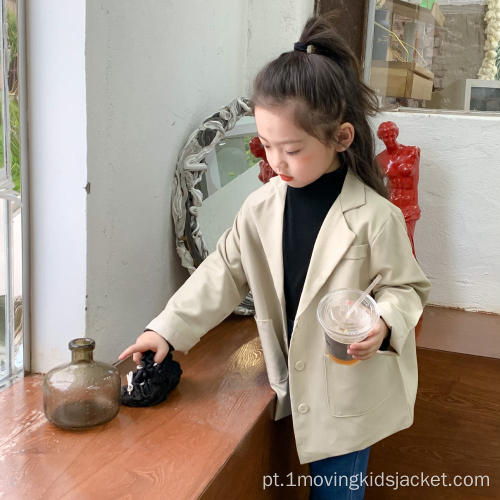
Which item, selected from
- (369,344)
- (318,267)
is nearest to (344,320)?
(369,344)

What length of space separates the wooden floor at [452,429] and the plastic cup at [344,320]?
555 mm

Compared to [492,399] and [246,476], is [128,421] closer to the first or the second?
[246,476]

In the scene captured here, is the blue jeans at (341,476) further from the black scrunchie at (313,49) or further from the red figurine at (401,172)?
the black scrunchie at (313,49)

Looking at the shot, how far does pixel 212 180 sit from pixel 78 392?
76cm

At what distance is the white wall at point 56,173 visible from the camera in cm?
113

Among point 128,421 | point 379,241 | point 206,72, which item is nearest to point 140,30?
point 206,72

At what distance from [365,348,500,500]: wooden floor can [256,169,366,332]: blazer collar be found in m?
0.52

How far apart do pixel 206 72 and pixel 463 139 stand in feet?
2.58

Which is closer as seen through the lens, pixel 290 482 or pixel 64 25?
pixel 64 25

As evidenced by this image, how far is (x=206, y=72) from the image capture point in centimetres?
169

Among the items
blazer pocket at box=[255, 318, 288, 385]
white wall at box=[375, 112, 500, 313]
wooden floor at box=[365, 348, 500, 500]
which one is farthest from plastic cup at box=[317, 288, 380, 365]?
white wall at box=[375, 112, 500, 313]

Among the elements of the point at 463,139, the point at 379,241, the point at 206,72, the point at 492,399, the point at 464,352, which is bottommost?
the point at 492,399

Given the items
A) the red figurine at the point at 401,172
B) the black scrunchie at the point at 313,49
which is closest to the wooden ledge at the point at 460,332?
the red figurine at the point at 401,172

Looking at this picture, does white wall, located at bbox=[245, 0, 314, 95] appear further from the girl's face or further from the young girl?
the girl's face
